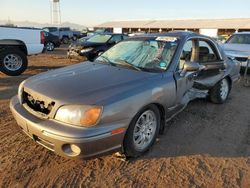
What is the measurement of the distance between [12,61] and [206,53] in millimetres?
5658

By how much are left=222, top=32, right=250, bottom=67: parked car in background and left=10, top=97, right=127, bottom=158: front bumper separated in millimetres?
7906

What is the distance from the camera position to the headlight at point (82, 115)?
2883mm

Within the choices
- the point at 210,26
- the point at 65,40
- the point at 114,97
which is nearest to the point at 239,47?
the point at 114,97

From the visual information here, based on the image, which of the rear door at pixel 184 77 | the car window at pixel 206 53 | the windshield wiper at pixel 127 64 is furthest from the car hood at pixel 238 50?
the windshield wiper at pixel 127 64

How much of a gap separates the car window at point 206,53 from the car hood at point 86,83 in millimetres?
1842

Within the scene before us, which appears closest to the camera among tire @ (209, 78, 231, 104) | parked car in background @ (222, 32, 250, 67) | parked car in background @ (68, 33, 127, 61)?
tire @ (209, 78, 231, 104)

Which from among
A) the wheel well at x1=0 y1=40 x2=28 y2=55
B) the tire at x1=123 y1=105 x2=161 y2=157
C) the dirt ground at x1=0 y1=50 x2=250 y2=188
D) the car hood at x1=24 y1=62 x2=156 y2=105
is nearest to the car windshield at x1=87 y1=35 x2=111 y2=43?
the wheel well at x1=0 y1=40 x2=28 y2=55

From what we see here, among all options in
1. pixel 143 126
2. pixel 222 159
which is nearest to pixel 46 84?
pixel 143 126

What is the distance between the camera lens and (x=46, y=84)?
344cm

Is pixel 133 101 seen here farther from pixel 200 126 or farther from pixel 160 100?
pixel 200 126

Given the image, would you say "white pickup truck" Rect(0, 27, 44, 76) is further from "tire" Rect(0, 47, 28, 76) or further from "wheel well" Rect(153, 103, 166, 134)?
"wheel well" Rect(153, 103, 166, 134)

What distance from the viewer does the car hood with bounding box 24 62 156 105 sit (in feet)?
10.0

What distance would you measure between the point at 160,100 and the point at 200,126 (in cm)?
143

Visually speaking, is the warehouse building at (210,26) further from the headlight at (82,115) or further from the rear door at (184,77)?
the headlight at (82,115)
